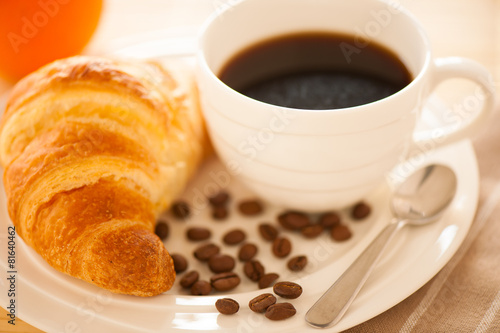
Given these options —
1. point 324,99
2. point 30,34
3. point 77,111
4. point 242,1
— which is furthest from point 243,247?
point 30,34

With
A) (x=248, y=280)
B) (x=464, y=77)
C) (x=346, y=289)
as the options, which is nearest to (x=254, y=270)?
(x=248, y=280)

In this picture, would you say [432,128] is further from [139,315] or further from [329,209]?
[139,315]

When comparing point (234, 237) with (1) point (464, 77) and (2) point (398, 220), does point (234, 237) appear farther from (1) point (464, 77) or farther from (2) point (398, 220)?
(1) point (464, 77)

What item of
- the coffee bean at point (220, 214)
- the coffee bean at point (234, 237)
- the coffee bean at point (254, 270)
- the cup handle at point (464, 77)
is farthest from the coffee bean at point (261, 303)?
the cup handle at point (464, 77)

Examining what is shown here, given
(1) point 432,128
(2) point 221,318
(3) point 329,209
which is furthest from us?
(1) point 432,128

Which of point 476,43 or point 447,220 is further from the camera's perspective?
point 476,43
